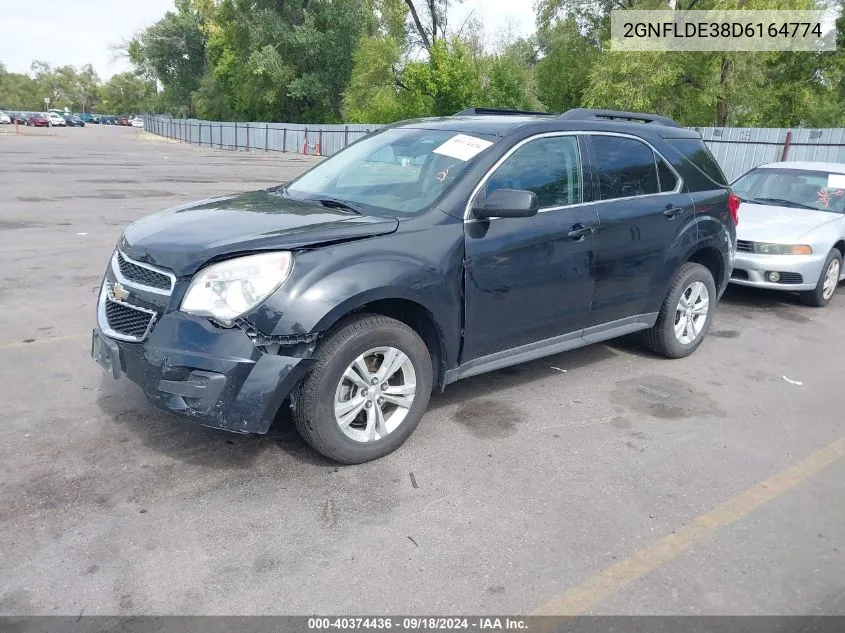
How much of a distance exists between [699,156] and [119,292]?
450cm

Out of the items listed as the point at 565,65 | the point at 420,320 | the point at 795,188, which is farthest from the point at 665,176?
the point at 565,65

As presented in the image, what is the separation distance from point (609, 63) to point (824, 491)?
28.4m

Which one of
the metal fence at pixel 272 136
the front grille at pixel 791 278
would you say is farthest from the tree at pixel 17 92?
the front grille at pixel 791 278


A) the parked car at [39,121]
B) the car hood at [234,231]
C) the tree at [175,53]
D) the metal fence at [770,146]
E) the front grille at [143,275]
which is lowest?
the front grille at [143,275]

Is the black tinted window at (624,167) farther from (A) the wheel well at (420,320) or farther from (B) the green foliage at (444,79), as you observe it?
(B) the green foliage at (444,79)

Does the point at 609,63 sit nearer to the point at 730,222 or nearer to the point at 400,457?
the point at 730,222

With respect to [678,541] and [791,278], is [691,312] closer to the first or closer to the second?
[791,278]

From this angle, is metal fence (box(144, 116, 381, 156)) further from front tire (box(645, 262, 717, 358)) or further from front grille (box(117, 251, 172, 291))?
front grille (box(117, 251, 172, 291))

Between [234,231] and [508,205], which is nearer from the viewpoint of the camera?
[234,231]

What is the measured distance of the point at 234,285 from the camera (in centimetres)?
331

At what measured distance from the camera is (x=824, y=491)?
3658 mm

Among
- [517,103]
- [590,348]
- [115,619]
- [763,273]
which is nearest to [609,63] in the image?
[517,103]

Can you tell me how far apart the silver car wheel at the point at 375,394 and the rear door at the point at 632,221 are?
64.8 inches

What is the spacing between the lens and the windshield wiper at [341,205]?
4059 millimetres
